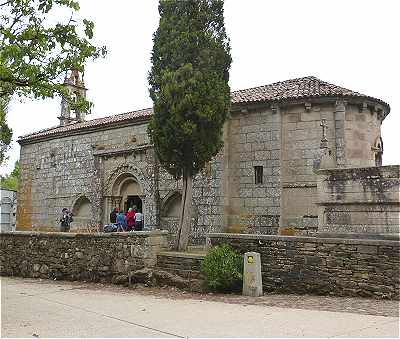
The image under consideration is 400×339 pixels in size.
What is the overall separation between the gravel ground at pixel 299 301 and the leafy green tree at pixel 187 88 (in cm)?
221

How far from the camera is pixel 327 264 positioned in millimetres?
8594

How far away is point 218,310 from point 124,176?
1198cm

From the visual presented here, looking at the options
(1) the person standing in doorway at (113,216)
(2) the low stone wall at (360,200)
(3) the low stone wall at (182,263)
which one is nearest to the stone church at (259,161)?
(1) the person standing in doorway at (113,216)

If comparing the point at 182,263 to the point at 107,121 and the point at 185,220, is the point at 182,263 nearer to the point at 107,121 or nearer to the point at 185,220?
the point at 185,220

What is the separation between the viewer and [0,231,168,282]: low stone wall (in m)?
11.0

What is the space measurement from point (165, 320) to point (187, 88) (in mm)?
6853

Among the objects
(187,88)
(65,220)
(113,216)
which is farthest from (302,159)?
(65,220)

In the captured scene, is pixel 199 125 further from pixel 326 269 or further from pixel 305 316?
pixel 305 316

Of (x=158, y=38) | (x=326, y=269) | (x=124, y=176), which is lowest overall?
(x=326, y=269)

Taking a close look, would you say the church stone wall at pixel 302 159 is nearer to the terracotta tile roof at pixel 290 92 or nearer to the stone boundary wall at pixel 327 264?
the terracotta tile roof at pixel 290 92

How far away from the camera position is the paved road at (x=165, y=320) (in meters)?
5.68

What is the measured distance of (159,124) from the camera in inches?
481

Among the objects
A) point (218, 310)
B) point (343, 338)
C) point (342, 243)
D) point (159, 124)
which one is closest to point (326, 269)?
point (342, 243)

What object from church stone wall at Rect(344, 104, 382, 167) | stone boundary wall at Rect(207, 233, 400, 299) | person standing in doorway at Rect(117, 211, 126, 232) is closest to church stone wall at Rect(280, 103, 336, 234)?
church stone wall at Rect(344, 104, 382, 167)
